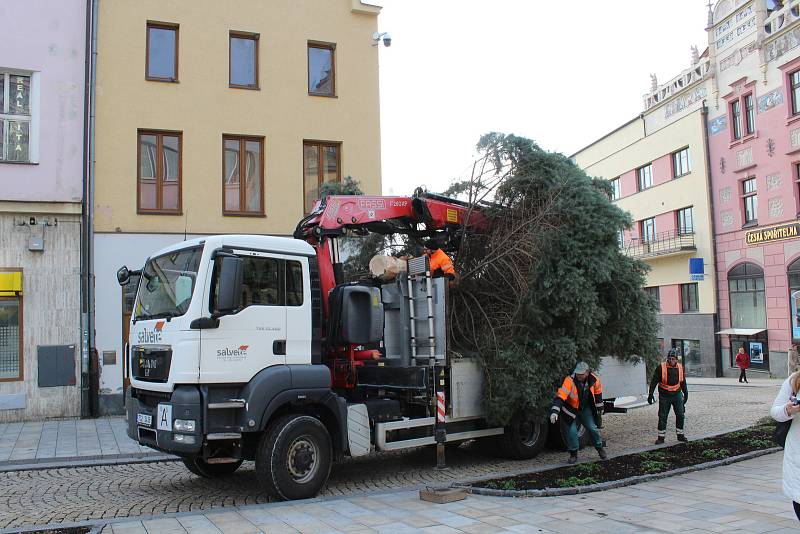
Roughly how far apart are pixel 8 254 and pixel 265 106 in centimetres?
657

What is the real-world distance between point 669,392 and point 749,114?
2220 cm

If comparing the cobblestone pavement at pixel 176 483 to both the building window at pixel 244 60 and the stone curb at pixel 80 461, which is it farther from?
the building window at pixel 244 60

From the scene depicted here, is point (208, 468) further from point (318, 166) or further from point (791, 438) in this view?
point (318, 166)

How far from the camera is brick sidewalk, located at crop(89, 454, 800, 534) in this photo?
6.30 meters

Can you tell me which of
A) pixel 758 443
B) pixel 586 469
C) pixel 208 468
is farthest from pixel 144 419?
pixel 758 443

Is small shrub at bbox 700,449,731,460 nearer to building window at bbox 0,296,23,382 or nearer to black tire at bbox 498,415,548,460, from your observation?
black tire at bbox 498,415,548,460

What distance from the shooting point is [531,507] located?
7.11 meters

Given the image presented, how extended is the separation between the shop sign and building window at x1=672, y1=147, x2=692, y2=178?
204 inches

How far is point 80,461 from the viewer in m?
10.3

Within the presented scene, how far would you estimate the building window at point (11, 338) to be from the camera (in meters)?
14.1

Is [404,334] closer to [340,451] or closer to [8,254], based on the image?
[340,451]

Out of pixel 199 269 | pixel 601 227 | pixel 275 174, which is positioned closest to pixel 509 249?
pixel 601 227

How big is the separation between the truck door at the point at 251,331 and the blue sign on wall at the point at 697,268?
2742cm

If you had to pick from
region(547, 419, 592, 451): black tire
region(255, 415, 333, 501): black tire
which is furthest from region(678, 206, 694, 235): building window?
region(255, 415, 333, 501): black tire
